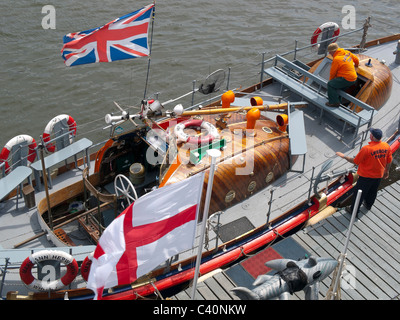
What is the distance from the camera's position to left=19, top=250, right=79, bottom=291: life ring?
390 inches

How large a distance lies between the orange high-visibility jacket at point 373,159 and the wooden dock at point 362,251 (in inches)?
43.2

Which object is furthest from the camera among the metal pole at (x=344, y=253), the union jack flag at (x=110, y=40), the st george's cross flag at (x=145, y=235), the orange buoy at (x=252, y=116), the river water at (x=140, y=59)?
the river water at (x=140, y=59)

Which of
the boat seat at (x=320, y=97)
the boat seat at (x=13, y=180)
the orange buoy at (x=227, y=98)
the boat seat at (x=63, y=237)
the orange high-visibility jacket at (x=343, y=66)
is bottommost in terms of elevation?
the boat seat at (x=63, y=237)

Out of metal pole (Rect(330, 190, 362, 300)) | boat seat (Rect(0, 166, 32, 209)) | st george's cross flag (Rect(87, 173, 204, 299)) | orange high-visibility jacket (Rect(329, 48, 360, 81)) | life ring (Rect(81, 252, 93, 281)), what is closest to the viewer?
st george's cross flag (Rect(87, 173, 204, 299))

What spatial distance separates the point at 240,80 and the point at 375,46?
535cm

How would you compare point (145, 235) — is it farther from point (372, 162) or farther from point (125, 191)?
point (372, 162)

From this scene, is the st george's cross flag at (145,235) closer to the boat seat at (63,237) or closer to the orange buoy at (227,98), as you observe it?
the boat seat at (63,237)

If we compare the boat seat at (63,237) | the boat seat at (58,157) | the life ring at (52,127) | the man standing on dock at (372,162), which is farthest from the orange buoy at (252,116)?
the boat seat at (63,237)

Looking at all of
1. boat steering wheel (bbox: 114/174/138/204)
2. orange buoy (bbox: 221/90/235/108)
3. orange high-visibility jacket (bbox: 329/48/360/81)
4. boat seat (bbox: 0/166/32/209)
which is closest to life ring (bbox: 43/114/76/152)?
boat seat (bbox: 0/166/32/209)

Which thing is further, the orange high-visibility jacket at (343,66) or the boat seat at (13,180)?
the orange high-visibility jacket at (343,66)

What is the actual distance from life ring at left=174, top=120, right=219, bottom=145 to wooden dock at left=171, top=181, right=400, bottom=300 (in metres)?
2.97

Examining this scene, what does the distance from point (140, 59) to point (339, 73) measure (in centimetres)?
1012

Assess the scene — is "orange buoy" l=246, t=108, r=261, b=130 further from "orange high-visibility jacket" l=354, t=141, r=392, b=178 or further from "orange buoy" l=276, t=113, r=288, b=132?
"orange high-visibility jacket" l=354, t=141, r=392, b=178

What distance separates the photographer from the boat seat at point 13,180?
1159cm
